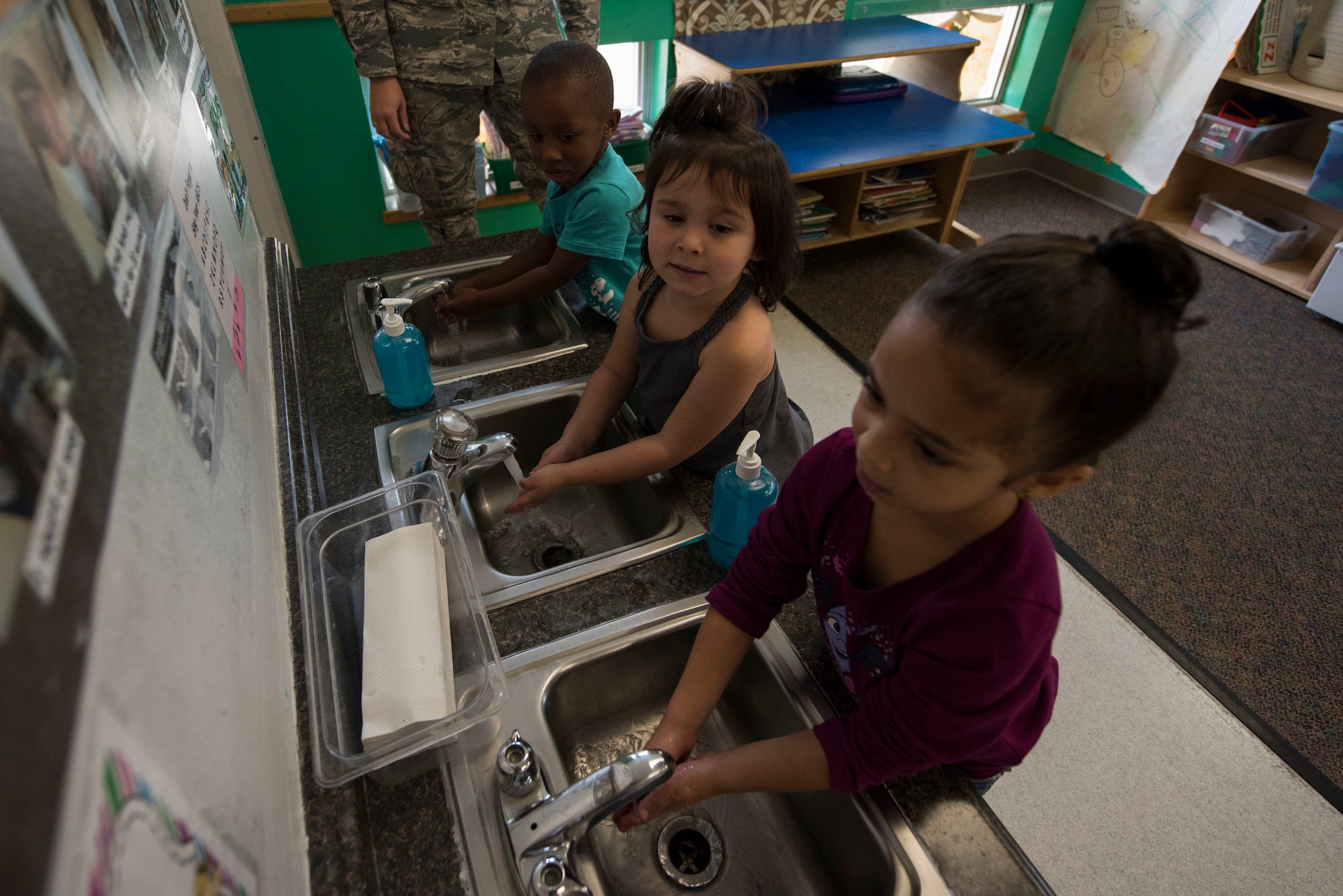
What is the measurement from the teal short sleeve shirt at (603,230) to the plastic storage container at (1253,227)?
309 centimetres

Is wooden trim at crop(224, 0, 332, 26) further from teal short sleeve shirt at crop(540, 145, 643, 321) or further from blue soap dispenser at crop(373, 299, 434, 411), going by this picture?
blue soap dispenser at crop(373, 299, 434, 411)

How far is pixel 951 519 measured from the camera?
2.10ft

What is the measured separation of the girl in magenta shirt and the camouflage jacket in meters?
1.69

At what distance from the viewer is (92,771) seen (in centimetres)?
29

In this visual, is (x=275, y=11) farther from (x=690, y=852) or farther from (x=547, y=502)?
(x=690, y=852)

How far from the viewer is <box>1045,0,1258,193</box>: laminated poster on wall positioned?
9.52ft

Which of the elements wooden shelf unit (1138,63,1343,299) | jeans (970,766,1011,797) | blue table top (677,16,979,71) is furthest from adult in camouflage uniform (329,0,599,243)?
wooden shelf unit (1138,63,1343,299)

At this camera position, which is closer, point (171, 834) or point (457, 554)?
point (171, 834)

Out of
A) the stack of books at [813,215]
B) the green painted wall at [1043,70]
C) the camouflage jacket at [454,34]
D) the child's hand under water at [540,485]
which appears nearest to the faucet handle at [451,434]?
the child's hand under water at [540,485]

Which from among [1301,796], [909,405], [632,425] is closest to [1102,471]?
[1301,796]

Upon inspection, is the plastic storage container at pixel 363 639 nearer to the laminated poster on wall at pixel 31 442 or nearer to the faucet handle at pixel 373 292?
the laminated poster on wall at pixel 31 442

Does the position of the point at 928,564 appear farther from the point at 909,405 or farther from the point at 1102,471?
the point at 1102,471

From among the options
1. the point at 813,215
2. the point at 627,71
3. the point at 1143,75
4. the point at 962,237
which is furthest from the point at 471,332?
the point at 1143,75

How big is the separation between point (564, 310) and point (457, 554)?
735 millimetres
